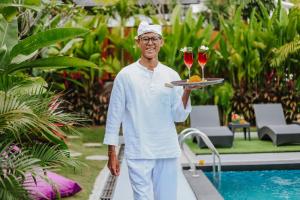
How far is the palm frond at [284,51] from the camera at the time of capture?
1404 cm

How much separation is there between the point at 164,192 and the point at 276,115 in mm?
9531

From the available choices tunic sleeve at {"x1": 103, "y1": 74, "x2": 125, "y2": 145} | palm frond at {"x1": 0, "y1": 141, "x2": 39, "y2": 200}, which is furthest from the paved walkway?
palm frond at {"x1": 0, "y1": 141, "x2": 39, "y2": 200}

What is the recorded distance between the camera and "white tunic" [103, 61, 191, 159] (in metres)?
3.71

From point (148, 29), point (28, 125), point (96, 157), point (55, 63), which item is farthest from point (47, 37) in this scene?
point (96, 157)

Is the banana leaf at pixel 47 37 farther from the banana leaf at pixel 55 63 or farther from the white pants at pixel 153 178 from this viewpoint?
the white pants at pixel 153 178

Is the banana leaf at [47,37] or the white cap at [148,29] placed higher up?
the white cap at [148,29]

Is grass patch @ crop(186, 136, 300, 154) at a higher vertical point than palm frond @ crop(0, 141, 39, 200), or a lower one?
lower

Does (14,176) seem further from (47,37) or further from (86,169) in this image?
(86,169)

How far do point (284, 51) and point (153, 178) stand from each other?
11.0m

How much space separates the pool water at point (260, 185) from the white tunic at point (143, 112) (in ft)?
13.8

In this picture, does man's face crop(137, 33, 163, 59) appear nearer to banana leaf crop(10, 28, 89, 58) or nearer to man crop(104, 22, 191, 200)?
man crop(104, 22, 191, 200)

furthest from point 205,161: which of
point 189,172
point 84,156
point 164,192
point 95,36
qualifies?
point 95,36

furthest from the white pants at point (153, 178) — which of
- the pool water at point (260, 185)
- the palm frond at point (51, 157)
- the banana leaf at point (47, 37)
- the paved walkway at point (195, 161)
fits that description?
the pool water at point (260, 185)

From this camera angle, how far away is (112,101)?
376 centimetres
